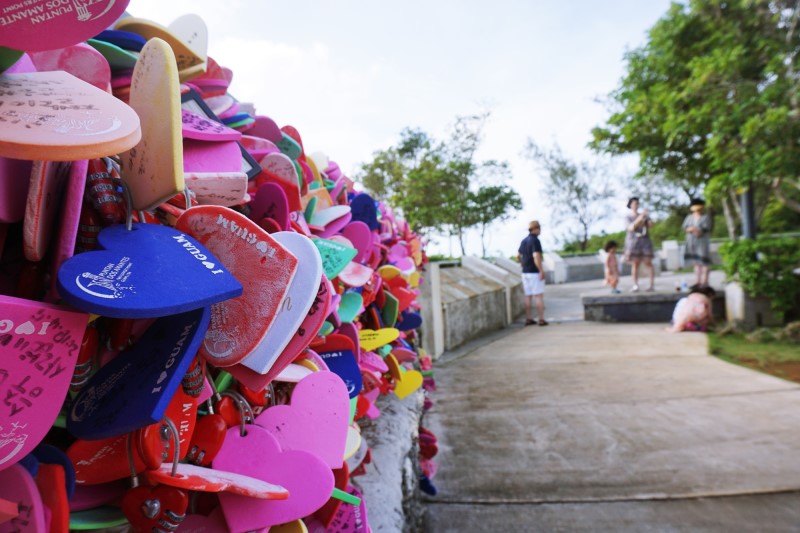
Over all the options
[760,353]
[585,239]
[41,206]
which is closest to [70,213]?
[41,206]

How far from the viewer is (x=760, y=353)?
5.36 meters

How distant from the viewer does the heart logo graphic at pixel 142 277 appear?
31 centimetres

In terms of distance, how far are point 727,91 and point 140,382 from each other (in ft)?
35.0

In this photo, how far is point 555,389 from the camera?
4176 mm

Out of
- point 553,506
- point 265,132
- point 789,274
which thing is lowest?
point 553,506

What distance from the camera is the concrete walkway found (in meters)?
2.19

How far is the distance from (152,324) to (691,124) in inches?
414

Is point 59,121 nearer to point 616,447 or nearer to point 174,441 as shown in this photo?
point 174,441

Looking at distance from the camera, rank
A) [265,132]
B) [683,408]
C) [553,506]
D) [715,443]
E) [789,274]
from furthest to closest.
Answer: [789,274] < [683,408] < [715,443] < [553,506] < [265,132]

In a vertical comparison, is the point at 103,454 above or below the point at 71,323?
below

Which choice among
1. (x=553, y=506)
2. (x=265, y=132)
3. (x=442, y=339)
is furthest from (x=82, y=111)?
(x=442, y=339)

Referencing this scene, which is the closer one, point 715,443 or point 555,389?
point 715,443

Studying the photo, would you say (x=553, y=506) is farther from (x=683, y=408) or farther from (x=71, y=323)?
(x=71, y=323)

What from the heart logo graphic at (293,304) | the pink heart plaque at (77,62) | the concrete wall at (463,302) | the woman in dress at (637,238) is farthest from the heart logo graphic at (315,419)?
the woman in dress at (637,238)
